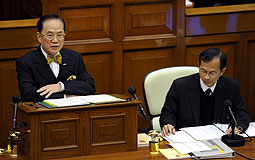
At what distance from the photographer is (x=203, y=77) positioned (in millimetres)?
4086

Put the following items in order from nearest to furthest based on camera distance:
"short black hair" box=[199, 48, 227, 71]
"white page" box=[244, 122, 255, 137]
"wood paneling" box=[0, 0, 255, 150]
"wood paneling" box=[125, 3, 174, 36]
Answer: "white page" box=[244, 122, 255, 137], "short black hair" box=[199, 48, 227, 71], "wood paneling" box=[0, 0, 255, 150], "wood paneling" box=[125, 3, 174, 36]

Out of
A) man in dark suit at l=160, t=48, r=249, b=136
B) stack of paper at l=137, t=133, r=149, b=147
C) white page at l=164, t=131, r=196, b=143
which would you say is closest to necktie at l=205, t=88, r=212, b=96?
man in dark suit at l=160, t=48, r=249, b=136

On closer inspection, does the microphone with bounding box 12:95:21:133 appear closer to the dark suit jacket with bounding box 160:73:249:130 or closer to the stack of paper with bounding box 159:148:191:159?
the stack of paper with bounding box 159:148:191:159

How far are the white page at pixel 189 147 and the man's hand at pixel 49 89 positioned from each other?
3.02 ft

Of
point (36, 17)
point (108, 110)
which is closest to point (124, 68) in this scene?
point (36, 17)

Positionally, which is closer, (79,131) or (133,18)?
(79,131)

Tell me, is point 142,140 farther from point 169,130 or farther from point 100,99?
point 100,99

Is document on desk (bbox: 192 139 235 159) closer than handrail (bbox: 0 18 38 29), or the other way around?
document on desk (bbox: 192 139 235 159)

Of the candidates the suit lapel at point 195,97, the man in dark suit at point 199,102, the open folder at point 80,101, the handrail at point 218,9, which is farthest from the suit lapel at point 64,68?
the handrail at point 218,9

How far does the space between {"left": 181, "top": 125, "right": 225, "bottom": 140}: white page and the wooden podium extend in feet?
1.53

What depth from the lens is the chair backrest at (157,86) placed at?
462cm

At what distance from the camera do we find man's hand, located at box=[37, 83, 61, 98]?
3.87m

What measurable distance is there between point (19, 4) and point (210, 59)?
2.40m

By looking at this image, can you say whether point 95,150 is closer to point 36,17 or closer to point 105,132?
point 105,132
